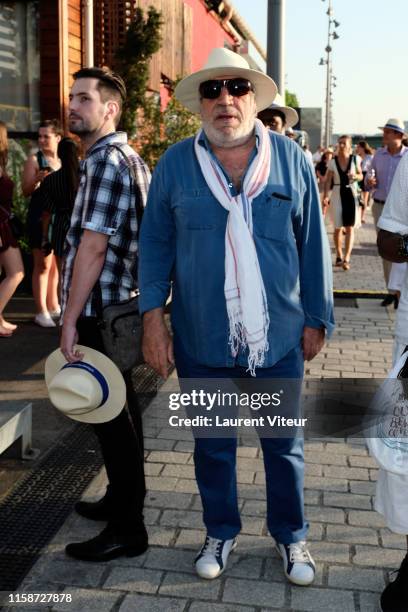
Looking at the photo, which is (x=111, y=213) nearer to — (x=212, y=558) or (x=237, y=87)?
(x=237, y=87)

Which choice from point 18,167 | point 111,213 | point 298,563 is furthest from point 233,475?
point 18,167

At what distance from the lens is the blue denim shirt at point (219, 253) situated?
3.07 m

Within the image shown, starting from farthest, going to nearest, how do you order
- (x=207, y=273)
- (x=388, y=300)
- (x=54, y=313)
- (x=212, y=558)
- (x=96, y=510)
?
(x=388, y=300) → (x=54, y=313) → (x=96, y=510) → (x=212, y=558) → (x=207, y=273)

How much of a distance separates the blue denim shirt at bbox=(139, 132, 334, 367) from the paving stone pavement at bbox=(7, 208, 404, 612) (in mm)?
895

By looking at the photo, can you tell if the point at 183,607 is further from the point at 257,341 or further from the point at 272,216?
the point at 272,216

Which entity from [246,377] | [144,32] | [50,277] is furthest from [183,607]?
[144,32]

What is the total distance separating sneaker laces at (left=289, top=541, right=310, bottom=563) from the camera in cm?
325

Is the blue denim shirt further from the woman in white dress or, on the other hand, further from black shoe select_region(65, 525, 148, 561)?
the woman in white dress

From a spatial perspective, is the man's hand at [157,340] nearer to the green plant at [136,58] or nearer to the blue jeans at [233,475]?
the blue jeans at [233,475]

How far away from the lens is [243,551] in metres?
3.47

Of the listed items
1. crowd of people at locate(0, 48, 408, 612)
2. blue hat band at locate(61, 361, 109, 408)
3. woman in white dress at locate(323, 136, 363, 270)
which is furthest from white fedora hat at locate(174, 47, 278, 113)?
woman in white dress at locate(323, 136, 363, 270)

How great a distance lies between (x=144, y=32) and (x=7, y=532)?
29.6 ft

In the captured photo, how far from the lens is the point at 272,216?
308cm

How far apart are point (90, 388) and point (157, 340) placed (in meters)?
0.33
